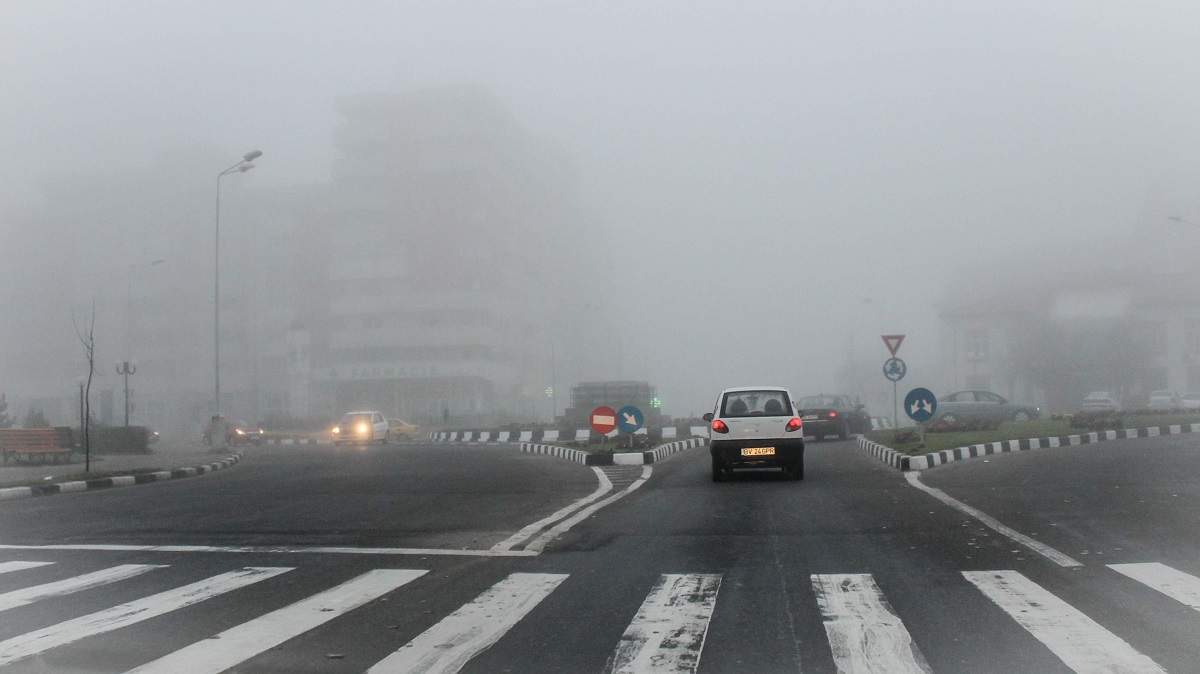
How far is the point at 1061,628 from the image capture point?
622 centimetres

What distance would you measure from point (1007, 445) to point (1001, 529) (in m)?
16.7

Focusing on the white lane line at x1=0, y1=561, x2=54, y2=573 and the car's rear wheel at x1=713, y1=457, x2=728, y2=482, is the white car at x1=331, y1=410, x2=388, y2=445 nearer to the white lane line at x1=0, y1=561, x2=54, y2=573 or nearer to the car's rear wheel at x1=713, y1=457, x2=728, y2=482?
the car's rear wheel at x1=713, y1=457, x2=728, y2=482

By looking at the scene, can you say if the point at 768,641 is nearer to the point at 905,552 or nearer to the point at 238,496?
the point at 905,552

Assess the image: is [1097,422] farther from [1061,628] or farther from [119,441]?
[119,441]

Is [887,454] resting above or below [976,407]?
below

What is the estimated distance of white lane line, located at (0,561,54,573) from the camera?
9.38m

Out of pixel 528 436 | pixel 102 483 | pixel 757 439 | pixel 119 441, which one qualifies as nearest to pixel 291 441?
pixel 528 436

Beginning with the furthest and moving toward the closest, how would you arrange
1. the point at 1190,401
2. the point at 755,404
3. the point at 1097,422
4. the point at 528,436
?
1. the point at 528,436
2. the point at 1190,401
3. the point at 1097,422
4. the point at 755,404

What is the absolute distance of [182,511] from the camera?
571 inches

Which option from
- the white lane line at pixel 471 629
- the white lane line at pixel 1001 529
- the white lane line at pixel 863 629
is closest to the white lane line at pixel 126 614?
the white lane line at pixel 471 629

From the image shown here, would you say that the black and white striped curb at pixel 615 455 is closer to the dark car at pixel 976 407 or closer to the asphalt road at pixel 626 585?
the asphalt road at pixel 626 585

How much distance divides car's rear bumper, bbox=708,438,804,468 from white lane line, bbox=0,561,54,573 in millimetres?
10700

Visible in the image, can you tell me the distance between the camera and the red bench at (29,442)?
29.5 meters

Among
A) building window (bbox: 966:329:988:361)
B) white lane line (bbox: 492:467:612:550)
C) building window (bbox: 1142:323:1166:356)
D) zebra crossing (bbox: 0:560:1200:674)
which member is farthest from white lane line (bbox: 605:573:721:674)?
building window (bbox: 966:329:988:361)
